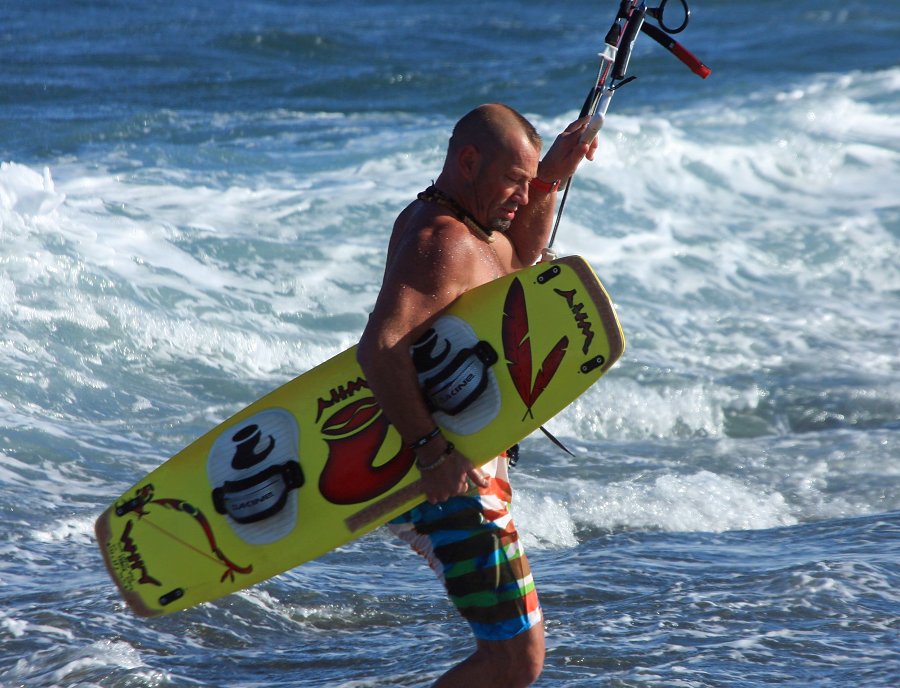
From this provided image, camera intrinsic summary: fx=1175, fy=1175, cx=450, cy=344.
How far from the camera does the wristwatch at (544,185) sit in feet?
10.8

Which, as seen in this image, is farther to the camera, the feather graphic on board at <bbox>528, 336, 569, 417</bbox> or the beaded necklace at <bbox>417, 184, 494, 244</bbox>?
the feather graphic on board at <bbox>528, 336, 569, 417</bbox>

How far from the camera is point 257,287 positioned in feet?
28.2

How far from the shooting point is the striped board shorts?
8.93 feet

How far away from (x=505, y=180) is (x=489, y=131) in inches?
4.8

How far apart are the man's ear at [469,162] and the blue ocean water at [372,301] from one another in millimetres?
1658

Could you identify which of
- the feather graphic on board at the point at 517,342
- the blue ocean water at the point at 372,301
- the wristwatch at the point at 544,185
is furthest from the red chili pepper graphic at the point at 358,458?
the blue ocean water at the point at 372,301

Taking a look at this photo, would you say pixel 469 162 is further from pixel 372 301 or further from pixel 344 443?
pixel 372 301

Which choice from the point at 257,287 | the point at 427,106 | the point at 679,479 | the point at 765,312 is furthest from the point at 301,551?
the point at 427,106

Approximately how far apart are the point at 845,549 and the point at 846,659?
1.03 m

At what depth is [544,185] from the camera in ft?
10.8

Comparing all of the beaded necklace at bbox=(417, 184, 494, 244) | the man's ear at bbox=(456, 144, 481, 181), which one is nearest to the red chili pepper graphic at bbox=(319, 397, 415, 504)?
the beaded necklace at bbox=(417, 184, 494, 244)

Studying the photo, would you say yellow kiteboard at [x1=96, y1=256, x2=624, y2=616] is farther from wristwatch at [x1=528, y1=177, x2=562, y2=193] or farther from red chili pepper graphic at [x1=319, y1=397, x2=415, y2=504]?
wristwatch at [x1=528, y1=177, x2=562, y2=193]

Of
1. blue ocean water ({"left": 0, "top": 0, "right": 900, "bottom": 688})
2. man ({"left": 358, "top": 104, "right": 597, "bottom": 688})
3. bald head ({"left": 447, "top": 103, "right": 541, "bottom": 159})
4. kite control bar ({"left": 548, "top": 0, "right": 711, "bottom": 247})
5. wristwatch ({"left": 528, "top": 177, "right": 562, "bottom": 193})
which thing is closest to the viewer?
man ({"left": 358, "top": 104, "right": 597, "bottom": 688})

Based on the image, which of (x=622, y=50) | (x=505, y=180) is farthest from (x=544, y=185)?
(x=622, y=50)
